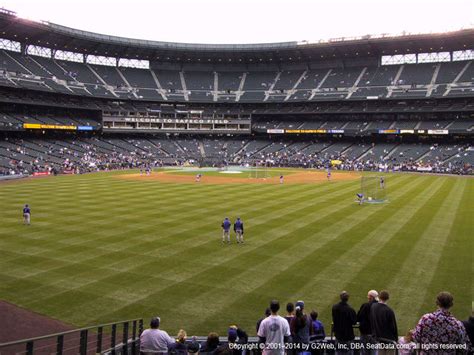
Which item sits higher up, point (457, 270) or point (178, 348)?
point (457, 270)

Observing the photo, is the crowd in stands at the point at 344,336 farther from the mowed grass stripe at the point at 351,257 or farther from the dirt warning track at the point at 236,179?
the dirt warning track at the point at 236,179

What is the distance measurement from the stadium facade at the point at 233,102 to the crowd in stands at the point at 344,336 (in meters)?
67.5

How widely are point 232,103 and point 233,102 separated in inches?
72.3

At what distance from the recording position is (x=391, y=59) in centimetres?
10025

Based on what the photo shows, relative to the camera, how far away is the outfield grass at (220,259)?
1401 cm

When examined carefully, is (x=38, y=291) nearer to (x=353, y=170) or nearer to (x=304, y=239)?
(x=304, y=239)

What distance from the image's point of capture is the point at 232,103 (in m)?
108

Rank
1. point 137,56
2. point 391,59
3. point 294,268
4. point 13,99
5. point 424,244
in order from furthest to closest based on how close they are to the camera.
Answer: point 137,56 < point 391,59 < point 13,99 < point 424,244 < point 294,268

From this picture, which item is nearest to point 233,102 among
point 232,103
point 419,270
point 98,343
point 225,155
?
point 232,103

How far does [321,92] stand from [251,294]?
9015 cm

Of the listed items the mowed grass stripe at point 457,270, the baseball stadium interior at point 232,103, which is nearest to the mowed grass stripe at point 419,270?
the mowed grass stripe at point 457,270

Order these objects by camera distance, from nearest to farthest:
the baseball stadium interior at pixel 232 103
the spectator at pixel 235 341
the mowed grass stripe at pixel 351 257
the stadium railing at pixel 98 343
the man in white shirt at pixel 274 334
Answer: the spectator at pixel 235 341, the man in white shirt at pixel 274 334, the stadium railing at pixel 98 343, the mowed grass stripe at pixel 351 257, the baseball stadium interior at pixel 232 103

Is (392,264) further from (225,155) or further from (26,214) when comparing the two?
(225,155)

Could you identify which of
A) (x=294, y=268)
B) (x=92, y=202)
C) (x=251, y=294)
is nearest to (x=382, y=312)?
(x=251, y=294)
